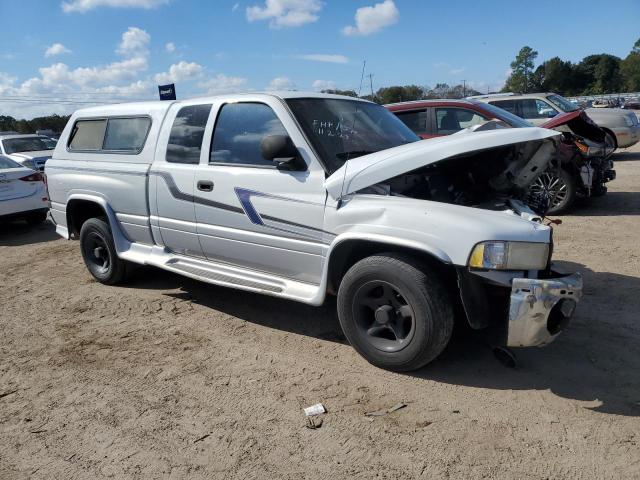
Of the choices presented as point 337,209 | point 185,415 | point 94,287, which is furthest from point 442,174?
point 94,287

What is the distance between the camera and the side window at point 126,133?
5059mm

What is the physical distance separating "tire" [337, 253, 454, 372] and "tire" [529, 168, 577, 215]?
5236mm

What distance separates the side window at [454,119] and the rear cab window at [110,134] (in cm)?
542

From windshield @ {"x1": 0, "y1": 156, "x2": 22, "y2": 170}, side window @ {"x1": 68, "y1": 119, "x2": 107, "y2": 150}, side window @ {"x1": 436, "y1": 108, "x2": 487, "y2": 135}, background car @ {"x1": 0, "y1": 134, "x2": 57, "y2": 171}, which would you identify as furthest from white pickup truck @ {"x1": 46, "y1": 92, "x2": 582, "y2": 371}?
background car @ {"x1": 0, "y1": 134, "x2": 57, "y2": 171}

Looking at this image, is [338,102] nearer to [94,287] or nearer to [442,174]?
[442,174]

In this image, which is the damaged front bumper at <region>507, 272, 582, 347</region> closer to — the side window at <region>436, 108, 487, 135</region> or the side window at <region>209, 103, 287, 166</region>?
the side window at <region>209, 103, 287, 166</region>

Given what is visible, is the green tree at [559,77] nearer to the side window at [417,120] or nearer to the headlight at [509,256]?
the side window at [417,120]

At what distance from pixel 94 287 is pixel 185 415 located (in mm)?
3173

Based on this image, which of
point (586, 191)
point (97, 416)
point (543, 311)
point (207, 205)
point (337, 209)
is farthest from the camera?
point (586, 191)

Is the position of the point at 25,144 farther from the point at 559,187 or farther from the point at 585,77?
the point at 585,77

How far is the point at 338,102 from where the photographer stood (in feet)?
14.7

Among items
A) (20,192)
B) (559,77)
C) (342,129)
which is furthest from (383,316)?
(559,77)

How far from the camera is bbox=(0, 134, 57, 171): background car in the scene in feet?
42.8

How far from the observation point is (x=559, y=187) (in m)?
7.96
